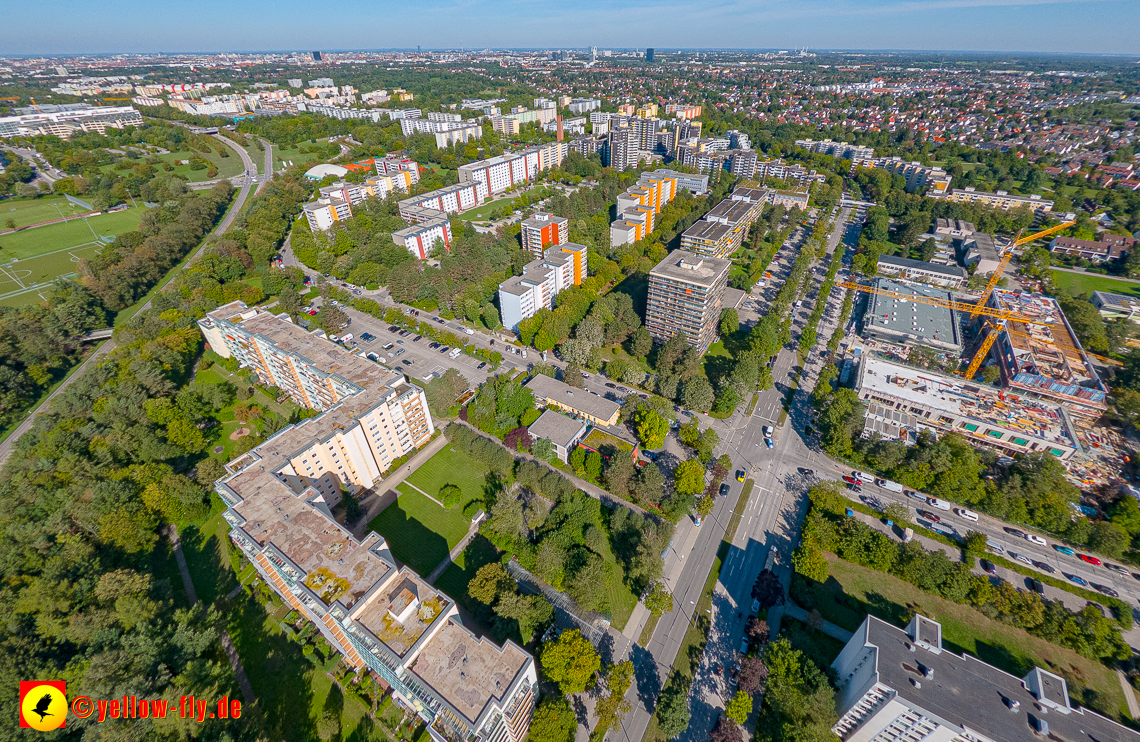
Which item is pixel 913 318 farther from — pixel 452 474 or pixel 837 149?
pixel 837 149

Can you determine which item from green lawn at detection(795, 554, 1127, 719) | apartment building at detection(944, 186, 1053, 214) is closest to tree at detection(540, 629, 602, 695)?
green lawn at detection(795, 554, 1127, 719)

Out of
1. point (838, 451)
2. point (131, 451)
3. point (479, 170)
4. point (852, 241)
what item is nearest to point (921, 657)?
point (838, 451)

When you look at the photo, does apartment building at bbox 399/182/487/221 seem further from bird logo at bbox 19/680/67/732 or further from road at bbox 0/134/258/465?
bird logo at bbox 19/680/67/732

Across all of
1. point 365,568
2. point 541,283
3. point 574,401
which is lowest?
point 574,401

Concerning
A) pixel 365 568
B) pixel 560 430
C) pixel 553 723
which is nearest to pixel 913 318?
pixel 560 430

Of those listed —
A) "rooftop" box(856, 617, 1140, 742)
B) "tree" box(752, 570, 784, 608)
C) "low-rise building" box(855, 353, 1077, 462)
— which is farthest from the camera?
"low-rise building" box(855, 353, 1077, 462)
